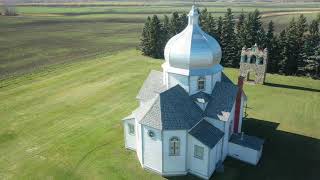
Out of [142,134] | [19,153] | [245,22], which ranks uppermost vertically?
[245,22]

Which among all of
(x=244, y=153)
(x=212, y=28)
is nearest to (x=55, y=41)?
(x=212, y=28)

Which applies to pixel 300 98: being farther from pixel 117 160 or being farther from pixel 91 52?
pixel 91 52

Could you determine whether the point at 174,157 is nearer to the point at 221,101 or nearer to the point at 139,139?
the point at 139,139

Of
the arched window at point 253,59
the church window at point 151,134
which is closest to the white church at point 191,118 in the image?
the church window at point 151,134

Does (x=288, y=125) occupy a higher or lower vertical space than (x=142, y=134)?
lower

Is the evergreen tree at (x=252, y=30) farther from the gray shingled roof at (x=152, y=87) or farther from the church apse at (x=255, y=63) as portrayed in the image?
the gray shingled roof at (x=152, y=87)

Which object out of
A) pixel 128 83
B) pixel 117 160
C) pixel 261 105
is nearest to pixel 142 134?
pixel 117 160
